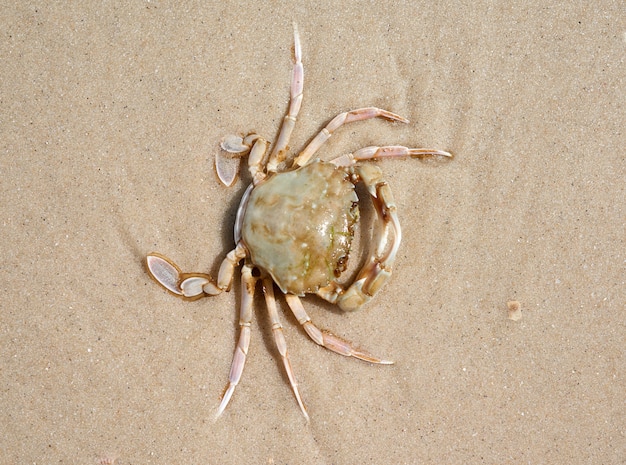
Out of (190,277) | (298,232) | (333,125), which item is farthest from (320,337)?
(333,125)

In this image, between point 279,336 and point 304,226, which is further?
point 279,336

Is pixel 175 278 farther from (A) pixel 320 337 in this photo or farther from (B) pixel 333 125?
(B) pixel 333 125

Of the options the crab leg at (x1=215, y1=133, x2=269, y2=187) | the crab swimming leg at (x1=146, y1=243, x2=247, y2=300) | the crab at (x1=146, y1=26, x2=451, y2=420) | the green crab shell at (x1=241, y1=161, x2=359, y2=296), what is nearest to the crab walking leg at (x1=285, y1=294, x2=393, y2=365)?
the crab at (x1=146, y1=26, x2=451, y2=420)

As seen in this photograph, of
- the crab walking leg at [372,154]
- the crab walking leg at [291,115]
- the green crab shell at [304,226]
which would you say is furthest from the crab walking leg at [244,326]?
the crab walking leg at [372,154]

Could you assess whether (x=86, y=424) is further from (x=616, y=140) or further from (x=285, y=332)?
(x=616, y=140)

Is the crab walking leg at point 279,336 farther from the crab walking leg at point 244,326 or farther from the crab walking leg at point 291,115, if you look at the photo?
the crab walking leg at point 291,115

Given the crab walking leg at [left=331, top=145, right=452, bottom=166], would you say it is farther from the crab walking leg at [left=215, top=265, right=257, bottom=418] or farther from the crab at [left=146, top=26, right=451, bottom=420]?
the crab walking leg at [left=215, top=265, right=257, bottom=418]

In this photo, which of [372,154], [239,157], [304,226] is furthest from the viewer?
[239,157]

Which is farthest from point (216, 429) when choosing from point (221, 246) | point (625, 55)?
point (625, 55)
